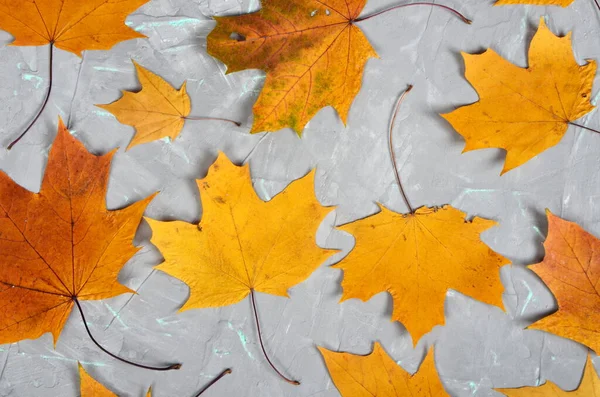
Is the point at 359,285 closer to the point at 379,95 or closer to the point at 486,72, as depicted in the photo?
the point at 379,95

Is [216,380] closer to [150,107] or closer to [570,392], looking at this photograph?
[150,107]

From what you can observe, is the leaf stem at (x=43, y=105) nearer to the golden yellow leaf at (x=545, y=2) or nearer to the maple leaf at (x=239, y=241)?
the maple leaf at (x=239, y=241)

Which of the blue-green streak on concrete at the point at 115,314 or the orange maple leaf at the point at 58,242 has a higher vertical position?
the orange maple leaf at the point at 58,242

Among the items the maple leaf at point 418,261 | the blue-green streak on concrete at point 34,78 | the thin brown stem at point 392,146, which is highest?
the blue-green streak on concrete at point 34,78

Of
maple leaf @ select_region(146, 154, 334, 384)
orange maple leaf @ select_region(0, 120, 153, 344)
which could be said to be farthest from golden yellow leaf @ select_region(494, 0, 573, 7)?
orange maple leaf @ select_region(0, 120, 153, 344)

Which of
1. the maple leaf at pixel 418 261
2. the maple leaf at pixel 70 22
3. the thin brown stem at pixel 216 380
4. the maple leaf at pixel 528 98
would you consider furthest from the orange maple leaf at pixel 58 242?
the maple leaf at pixel 528 98

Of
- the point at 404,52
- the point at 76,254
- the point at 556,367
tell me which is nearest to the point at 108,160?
the point at 76,254
